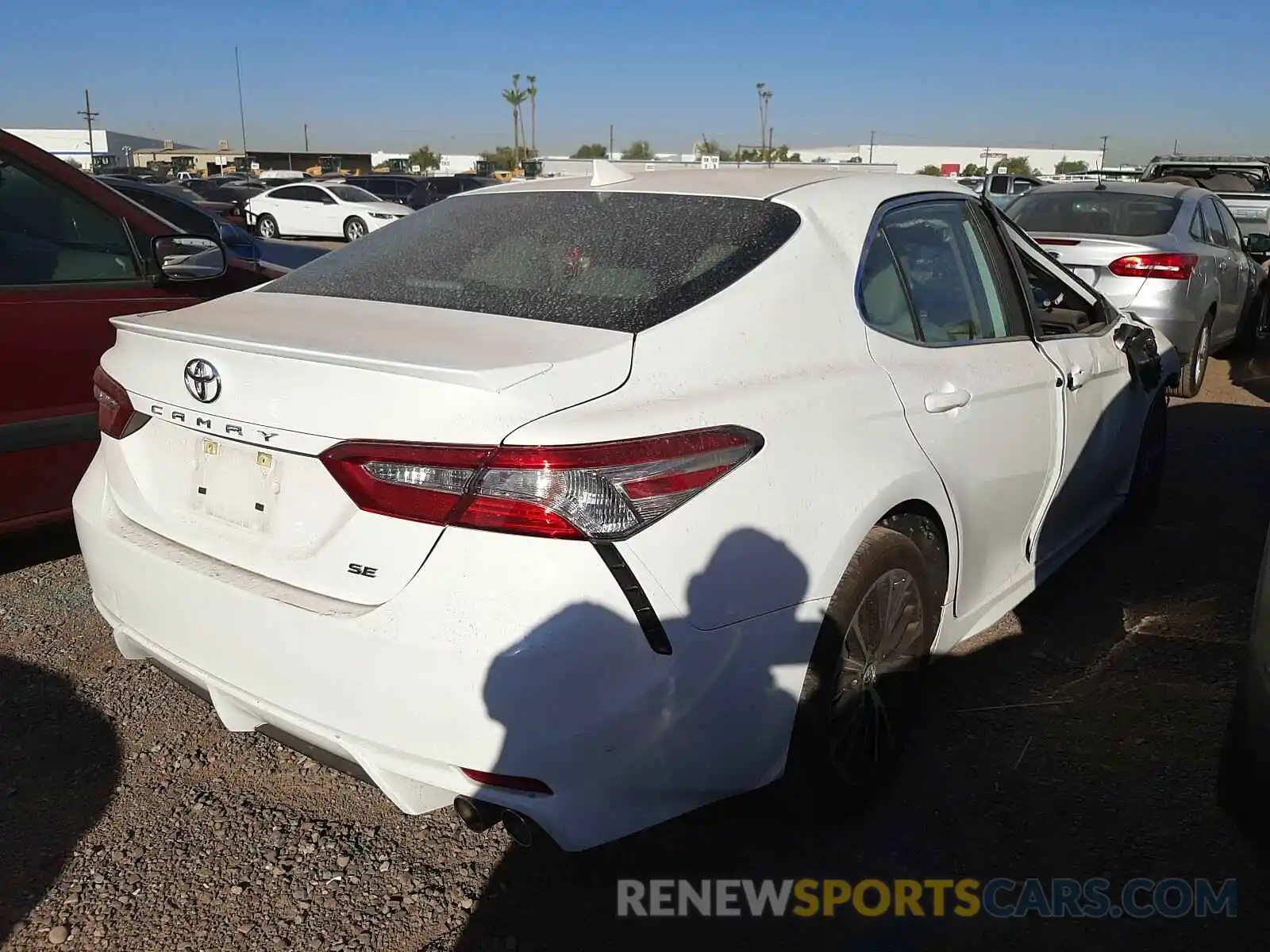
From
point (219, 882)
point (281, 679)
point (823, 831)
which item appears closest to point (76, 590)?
point (219, 882)

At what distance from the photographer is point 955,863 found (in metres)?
2.52

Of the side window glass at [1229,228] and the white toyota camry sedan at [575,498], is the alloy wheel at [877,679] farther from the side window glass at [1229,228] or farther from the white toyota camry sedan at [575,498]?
the side window glass at [1229,228]

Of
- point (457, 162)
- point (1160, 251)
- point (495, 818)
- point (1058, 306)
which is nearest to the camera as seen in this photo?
point (495, 818)

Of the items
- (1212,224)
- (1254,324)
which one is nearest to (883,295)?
(1212,224)

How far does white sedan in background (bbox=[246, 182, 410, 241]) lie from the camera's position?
23.8 m

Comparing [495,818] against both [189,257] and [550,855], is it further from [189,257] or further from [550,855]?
[189,257]

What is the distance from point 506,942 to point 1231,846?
1.79 m

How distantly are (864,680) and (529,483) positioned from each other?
1.14 m

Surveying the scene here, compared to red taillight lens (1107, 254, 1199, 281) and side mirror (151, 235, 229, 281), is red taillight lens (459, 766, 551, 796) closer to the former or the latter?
side mirror (151, 235, 229, 281)

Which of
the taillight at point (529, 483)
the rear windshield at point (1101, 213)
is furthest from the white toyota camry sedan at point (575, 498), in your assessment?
the rear windshield at point (1101, 213)

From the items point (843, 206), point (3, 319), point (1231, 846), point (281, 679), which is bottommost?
point (1231, 846)

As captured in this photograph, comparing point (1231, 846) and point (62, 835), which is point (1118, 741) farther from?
point (62, 835)

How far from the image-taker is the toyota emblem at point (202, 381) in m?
2.19

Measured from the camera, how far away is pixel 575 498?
6.10 ft
